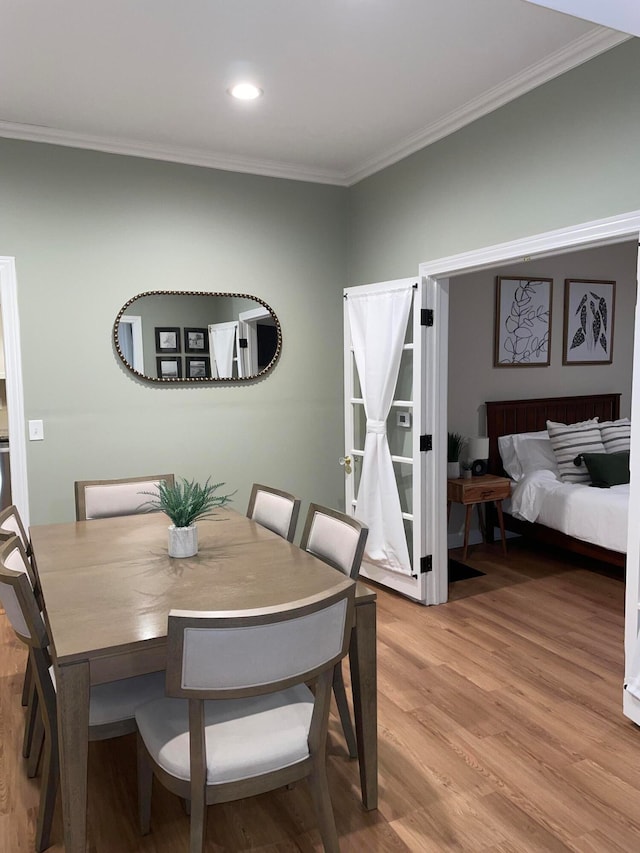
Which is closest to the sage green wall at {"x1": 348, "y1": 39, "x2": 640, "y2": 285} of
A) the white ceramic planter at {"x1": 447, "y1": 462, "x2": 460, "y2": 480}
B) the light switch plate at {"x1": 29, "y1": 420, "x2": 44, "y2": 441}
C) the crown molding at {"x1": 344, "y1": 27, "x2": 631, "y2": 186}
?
the crown molding at {"x1": 344, "y1": 27, "x2": 631, "y2": 186}

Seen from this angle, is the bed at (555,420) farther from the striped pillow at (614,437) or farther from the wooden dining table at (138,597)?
the wooden dining table at (138,597)

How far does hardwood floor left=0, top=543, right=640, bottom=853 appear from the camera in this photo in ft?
6.62

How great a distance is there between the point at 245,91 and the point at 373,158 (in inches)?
48.8

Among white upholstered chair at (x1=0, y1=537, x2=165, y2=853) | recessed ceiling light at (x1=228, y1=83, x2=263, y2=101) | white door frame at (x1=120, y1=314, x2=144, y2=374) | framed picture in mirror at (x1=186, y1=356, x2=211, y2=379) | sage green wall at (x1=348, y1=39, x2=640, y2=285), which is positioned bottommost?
white upholstered chair at (x1=0, y1=537, x2=165, y2=853)

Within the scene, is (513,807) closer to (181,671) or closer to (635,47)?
(181,671)

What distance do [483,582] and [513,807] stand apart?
89.5 inches

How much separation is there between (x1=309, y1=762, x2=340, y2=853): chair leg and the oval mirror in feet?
8.99

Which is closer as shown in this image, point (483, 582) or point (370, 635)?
point (370, 635)

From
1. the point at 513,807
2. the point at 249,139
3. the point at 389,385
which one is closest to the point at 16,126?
the point at 249,139

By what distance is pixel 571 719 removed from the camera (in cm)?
268

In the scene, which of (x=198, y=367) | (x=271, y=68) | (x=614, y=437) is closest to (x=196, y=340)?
(x=198, y=367)

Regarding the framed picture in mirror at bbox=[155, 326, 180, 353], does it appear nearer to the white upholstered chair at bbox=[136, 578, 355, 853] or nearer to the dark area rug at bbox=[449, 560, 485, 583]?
the dark area rug at bbox=[449, 560, 485, 583]

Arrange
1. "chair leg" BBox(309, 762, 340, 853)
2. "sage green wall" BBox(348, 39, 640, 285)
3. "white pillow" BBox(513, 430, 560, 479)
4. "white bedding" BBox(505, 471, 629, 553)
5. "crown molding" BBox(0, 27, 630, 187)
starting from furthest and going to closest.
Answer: "white pillow" BBox(513, 430, 560, 479) → "white bedding" BBox(505, 471, 629, 553) → "crown molding" BBox(0, 27, 630, 187) → "sage green wall" BBox(348, 39, 640, 285) → "chair leg" BBox(309, 762, 340, 853)

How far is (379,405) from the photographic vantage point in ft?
13.4
